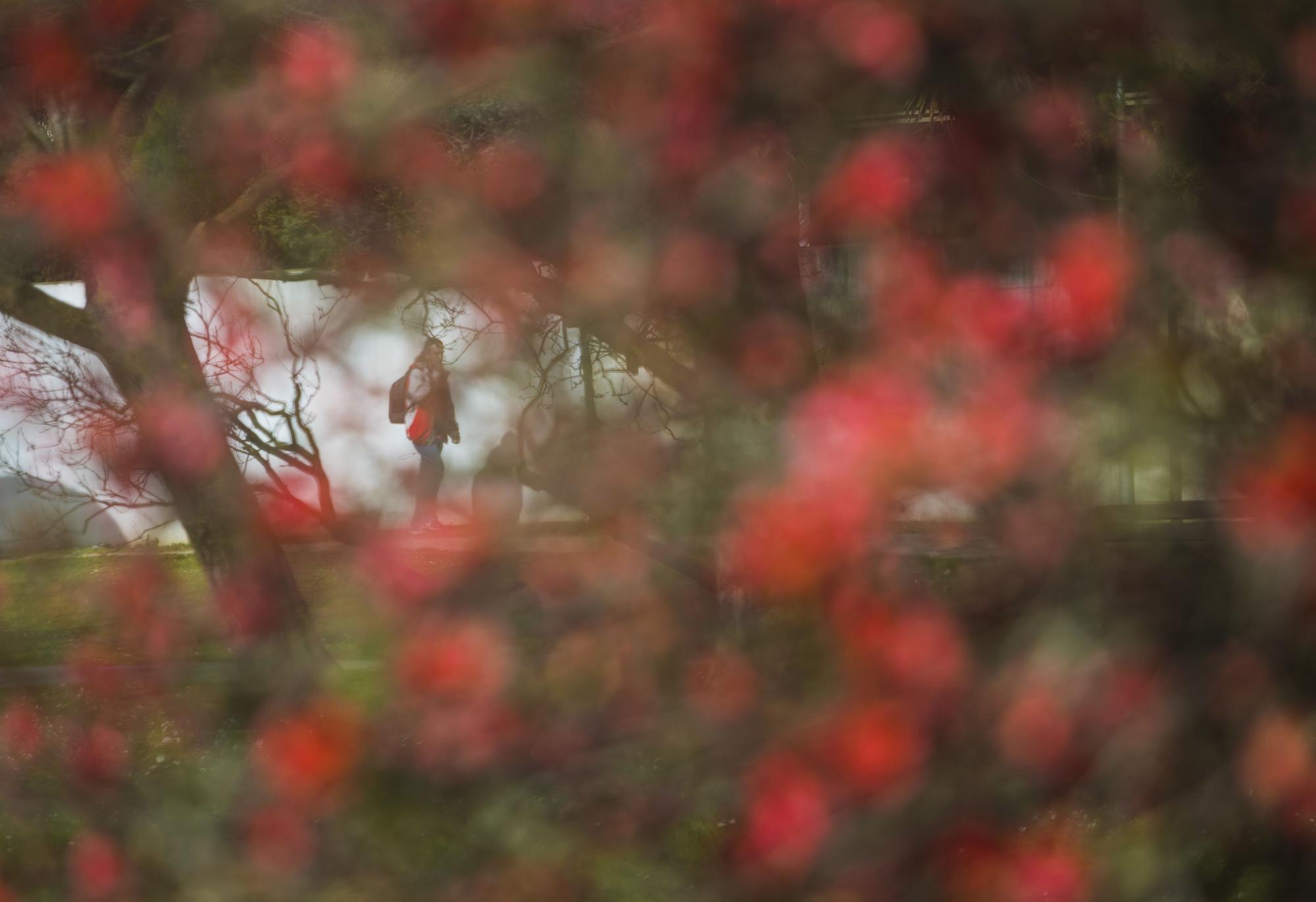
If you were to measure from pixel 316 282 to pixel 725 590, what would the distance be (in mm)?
883

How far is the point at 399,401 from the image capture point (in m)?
2.46

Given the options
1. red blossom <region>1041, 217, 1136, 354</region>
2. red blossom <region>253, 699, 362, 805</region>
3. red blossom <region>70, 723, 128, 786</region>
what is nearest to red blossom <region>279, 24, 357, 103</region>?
red blossom <region>253, 699, 362, 805</region>

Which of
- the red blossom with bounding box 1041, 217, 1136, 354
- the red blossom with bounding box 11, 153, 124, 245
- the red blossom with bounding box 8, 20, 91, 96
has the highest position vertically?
the red blossom with bounding box 8, 20, 91, 96

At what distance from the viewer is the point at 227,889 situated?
2.53 m

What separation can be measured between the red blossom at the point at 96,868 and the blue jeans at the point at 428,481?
0.86 m

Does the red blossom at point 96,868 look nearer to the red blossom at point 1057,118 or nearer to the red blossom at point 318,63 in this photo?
the red blossom at point 318,63

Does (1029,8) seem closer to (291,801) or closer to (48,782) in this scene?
(291,801)

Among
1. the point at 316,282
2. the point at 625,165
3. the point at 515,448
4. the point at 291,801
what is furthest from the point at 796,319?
the point at 291,801

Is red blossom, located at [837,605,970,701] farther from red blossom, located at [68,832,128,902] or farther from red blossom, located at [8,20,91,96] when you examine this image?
red blossom, located at [8,20,91,96]

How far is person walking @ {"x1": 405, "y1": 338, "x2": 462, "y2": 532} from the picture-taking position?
95.6 inches

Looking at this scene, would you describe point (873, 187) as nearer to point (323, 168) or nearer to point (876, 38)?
point (876, 38)

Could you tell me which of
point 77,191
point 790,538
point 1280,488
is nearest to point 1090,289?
point 1280,488

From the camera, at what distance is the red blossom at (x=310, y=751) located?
103 inches

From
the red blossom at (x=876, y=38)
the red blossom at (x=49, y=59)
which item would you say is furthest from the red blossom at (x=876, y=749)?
the red blossom at (x=49, y=59)
